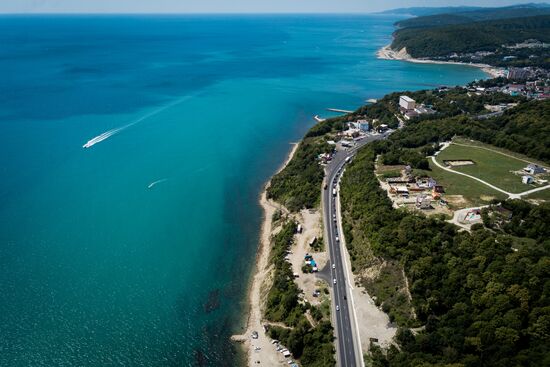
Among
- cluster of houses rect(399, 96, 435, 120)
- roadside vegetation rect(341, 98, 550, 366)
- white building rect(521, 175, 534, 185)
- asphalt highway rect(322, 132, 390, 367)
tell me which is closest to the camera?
roadside vegetation rect(341, 98, 550, 366)

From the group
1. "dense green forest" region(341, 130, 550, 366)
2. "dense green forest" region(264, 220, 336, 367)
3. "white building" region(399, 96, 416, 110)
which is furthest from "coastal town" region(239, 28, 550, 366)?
"white building" region(399, 96, 416, 110)

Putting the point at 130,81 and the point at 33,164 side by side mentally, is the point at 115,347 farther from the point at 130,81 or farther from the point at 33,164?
the point at 130,81

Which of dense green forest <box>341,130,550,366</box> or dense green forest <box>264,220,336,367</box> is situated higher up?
dense green forest <box>341,130,550,366</box>

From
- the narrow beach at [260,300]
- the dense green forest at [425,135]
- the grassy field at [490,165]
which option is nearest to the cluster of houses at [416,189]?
the dense green forest at [425,135]

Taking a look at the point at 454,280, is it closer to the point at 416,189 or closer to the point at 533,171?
the point at 416,189

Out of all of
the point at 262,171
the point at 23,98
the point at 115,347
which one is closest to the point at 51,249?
the point at 115,347

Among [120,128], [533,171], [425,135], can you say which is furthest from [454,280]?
[120,128]

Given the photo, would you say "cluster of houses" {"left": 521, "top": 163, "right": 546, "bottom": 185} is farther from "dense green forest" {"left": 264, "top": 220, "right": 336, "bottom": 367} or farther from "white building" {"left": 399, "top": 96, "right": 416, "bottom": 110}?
"white building" {"left": 399, "top": 96, "right": 416, "bottom": 110}

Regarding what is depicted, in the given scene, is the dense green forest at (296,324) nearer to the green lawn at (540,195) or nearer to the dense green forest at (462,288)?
the dense green forest at (462,288)
